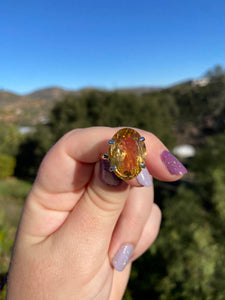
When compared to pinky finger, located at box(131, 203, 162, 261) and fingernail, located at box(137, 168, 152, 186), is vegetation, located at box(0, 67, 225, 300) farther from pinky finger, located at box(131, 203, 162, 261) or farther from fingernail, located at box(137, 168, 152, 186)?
fingernail, located at box(137, 168, 152, 186)

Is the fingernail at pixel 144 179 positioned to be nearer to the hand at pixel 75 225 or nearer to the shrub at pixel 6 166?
the hand at pixel 75 225

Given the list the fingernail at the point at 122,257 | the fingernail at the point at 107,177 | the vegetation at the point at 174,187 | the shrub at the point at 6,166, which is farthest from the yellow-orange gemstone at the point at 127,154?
the shrub at the point at 6,166

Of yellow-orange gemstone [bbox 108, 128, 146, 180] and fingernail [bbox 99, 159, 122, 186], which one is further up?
yellow-orange gemstone [bbox 108, 128, 146, 180]

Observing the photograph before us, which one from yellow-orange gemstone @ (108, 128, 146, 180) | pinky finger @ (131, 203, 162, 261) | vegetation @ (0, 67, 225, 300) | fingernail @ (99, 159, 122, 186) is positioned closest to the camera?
yellow-orange gemstone @ (108, 128, 146, 180)

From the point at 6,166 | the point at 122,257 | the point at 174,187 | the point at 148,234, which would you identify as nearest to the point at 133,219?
the point at 122,257

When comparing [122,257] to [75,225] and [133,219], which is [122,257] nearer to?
[133,219]

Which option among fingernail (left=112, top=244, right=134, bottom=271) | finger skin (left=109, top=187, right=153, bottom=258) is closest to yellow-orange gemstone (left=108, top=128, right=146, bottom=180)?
finger skin (left=109, top=187, right=153, bottom=258)
